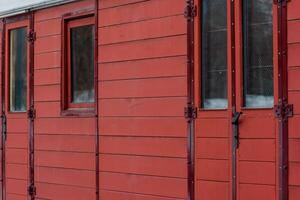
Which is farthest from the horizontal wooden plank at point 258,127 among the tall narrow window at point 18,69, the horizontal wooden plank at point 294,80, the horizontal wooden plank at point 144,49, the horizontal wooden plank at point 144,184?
the tall narrow window at point 18,69

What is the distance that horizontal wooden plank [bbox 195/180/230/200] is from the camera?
4.73 metres

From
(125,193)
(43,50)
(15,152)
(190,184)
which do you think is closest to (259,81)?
(190,184)

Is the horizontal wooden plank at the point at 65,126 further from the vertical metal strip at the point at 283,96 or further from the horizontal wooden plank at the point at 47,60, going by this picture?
the vertical metal strip at the point at 283,96

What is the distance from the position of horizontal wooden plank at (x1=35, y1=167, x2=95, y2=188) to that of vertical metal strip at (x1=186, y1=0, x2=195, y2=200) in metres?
1.27

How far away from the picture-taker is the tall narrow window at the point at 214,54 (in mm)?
4852

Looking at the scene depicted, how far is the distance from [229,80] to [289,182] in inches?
34.6

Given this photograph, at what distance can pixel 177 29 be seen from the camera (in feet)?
16.9

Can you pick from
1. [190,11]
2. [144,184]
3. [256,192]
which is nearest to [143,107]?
[144,184]

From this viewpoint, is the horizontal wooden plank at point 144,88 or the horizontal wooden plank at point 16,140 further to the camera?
the horizontal wooden plank at point 16,140

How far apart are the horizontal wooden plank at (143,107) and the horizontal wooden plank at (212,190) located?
1.94 ft

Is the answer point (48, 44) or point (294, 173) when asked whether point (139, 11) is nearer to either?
point (48, 44)

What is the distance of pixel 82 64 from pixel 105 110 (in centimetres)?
63

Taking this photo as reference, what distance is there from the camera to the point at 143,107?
5.46 metres

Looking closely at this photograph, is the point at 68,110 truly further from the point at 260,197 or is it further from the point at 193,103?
the point at 260,197
